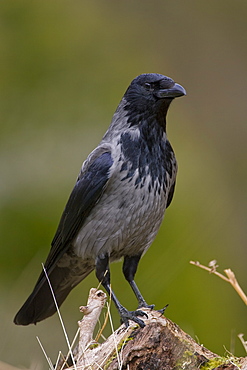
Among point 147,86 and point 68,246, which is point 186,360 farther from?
point 147,86

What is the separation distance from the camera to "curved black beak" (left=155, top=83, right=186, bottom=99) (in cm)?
416

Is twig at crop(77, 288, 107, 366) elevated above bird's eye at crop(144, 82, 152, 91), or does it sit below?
below

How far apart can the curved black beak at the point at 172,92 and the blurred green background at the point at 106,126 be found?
5.81ft

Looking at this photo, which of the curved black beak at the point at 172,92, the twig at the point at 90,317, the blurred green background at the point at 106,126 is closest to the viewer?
the twig at the point at 90,317

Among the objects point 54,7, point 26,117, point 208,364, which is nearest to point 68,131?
point 26,117

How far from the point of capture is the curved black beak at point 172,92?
13.6 ft

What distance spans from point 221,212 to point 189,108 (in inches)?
76.4

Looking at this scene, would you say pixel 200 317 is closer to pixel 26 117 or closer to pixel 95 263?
pixel 95 263

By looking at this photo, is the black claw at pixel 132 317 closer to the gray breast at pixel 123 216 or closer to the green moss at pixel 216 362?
the green moss at pixel 216 362

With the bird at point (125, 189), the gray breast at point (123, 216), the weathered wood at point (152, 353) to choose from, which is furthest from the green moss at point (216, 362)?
the gray breast at point (123, 216)

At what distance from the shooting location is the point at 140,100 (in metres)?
4.36

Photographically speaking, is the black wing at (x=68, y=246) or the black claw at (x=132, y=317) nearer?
the black claw at (x=132, y=317)

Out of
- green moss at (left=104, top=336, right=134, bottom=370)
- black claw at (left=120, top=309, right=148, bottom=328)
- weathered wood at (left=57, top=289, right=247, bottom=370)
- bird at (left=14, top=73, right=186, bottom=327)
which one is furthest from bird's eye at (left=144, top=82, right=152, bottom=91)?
green moss at (left=104, top=336, right=134, bottom=370)

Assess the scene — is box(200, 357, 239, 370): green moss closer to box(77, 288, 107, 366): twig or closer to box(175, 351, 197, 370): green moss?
box(175, 351, 197, 370): green moss
